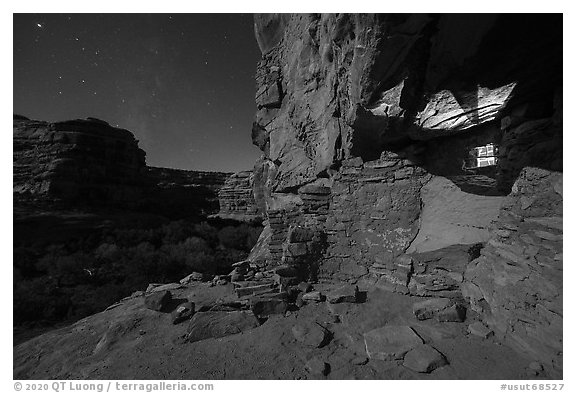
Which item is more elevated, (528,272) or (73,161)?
(73,161)

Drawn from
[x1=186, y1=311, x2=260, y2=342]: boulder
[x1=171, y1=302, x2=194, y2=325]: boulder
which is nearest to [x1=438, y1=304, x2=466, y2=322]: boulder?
[x1=186, y1=311, x2=260, y2=342]: boulder

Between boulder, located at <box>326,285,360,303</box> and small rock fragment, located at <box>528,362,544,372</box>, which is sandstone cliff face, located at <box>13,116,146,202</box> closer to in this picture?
boulder, located at <box>326,285,360,303</box>

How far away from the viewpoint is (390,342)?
3.06 m

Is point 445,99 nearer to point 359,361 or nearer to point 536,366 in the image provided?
point 536,366

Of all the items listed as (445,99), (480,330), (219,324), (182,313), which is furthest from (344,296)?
(445,99)

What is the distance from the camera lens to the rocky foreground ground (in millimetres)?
2744

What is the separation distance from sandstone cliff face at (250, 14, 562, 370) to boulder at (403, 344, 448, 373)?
92cm

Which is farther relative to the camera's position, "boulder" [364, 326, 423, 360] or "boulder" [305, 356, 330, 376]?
"boulder" [364, 326, 423, 360]

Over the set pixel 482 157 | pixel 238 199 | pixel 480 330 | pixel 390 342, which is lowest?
pixel 390 342

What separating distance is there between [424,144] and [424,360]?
3.71 metres

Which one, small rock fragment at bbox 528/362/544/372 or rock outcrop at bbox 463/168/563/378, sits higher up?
rock outcrop at bbox 463/168/563/378

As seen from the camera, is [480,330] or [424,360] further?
[480,330]

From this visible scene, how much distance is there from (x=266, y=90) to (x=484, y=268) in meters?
9.66
